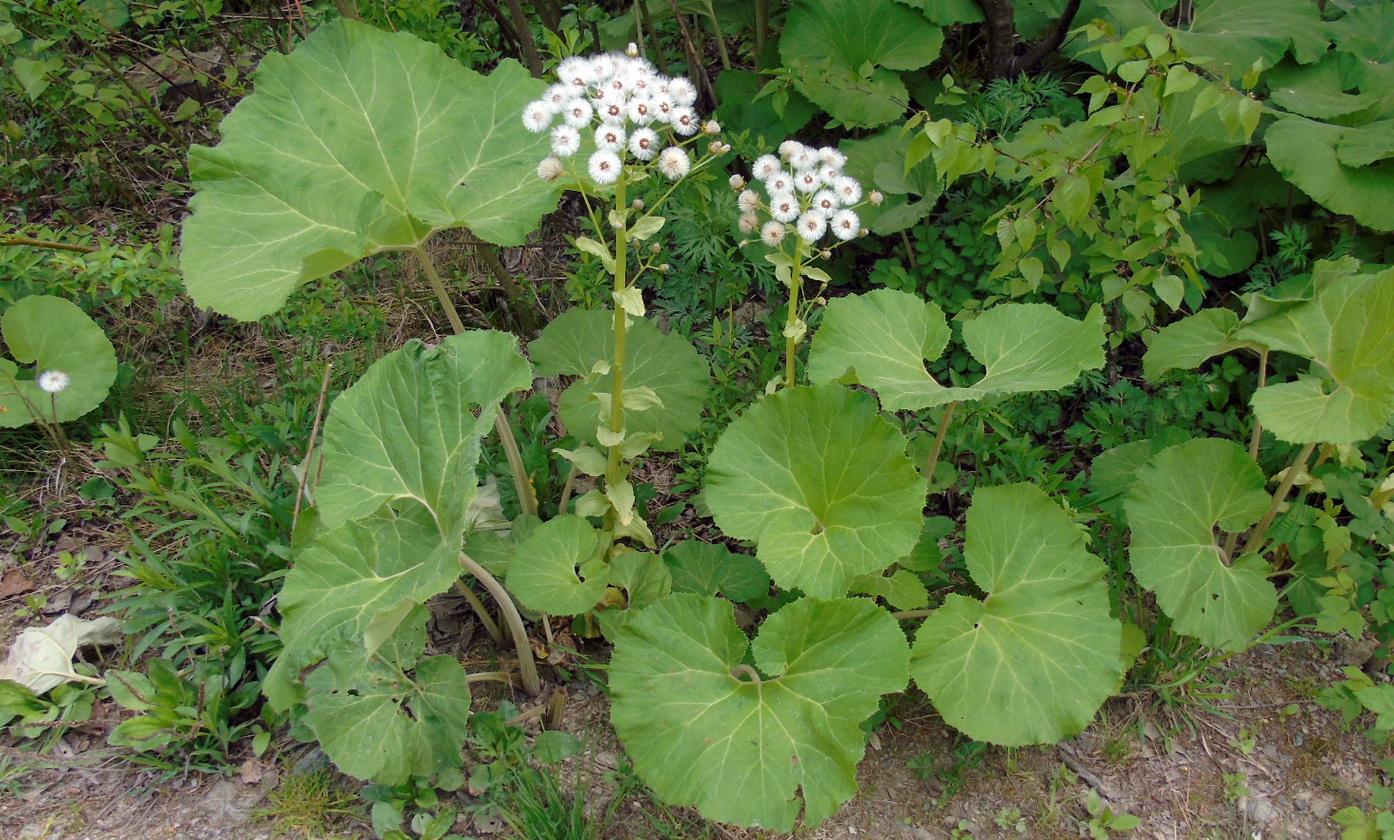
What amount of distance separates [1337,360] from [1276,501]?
0.38 m

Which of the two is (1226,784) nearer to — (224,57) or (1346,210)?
(1346,210)

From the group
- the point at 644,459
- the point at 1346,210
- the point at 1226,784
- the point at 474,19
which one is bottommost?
the point at 1226,784

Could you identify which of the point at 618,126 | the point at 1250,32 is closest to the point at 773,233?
the point at 618,126

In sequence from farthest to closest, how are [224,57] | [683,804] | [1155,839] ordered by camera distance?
1. [224,57]
2. [1155,839]
3. [683,804]

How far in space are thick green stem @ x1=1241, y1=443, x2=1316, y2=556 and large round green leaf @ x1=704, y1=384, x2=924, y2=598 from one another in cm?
98

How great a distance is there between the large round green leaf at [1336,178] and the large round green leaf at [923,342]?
942mm

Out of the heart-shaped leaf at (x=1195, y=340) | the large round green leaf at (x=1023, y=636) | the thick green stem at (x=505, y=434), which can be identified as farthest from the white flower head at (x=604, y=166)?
the heart-shaped leaf at (x=1195, y=340)

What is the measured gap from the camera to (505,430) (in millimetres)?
2188

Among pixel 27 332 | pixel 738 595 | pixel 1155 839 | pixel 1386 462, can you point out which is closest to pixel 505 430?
pixel 738 595

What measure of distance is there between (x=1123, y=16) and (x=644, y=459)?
1.90 m

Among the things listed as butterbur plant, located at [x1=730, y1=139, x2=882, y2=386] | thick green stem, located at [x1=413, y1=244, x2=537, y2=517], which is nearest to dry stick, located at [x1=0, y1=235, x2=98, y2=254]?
thick green stem, located at [x1=413, y1=244, x2=537, y2=517]

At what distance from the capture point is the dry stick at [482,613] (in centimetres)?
220

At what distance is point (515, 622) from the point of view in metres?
2.05

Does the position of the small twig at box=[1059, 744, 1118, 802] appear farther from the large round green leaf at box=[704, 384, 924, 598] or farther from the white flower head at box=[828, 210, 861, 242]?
the white flower head at box=[828, 210, 861, 242]
